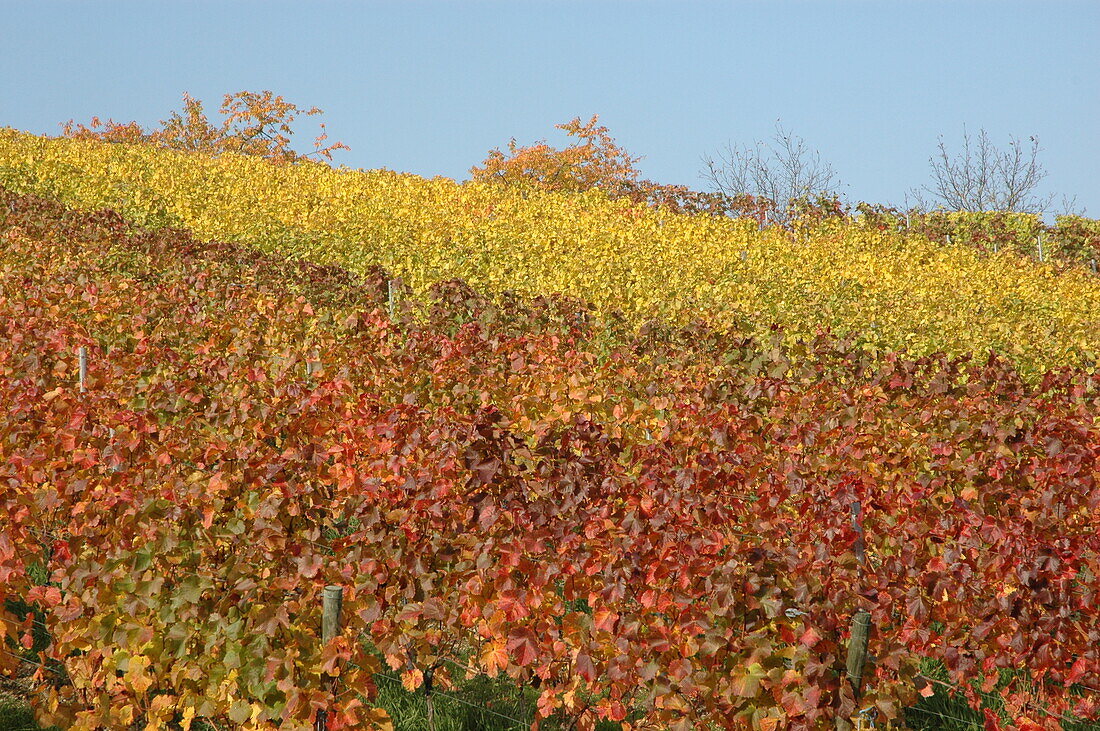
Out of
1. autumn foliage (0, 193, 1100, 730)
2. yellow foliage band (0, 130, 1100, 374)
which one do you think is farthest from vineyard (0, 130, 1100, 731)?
yellow foliage band (0, 130, 1100, 374)

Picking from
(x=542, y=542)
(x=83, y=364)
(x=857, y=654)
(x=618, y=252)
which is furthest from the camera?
(x=618, y=252)

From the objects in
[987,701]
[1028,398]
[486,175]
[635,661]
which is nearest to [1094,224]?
[486,175]

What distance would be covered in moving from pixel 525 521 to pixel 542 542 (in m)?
0.14

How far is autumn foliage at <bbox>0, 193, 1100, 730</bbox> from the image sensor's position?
3.90 metres

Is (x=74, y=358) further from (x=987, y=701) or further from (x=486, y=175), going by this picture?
(x=486, y=175)

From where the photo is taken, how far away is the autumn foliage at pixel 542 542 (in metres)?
3.90

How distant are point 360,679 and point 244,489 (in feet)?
3.77

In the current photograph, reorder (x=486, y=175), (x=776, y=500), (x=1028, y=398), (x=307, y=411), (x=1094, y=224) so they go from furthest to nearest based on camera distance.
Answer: (x=486, y=175), (x=1094, y=224), (x=1028, y=398), (x=307, y=411), (x=776, y=500)

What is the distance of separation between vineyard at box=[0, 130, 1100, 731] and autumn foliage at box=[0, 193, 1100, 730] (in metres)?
0.02

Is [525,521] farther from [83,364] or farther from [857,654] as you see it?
[83,364]

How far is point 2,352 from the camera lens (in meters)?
7.14

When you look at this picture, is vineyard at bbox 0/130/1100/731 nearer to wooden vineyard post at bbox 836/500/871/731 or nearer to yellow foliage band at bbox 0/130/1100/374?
wooden vineyard post at bbox 836/500/871/731

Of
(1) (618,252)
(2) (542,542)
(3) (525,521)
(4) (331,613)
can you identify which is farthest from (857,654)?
(1) (618,252)

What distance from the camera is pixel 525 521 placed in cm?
435
